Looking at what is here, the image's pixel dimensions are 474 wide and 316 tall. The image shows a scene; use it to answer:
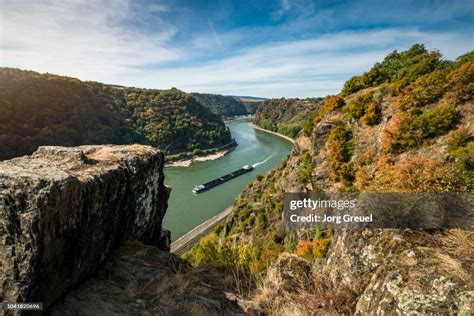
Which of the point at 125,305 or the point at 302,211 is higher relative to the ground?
the point at 125,305

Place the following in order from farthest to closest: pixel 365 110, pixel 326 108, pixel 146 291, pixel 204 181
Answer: pixel 204 181 → pixel 326 108 → pixel 365 110 → pixel 146 291

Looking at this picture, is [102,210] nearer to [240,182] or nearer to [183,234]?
[183,234]

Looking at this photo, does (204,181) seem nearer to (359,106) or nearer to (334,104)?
(334,104)

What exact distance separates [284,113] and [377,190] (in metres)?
152

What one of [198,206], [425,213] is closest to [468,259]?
[425,213]

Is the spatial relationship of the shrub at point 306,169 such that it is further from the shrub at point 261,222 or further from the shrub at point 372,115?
the shrub at point 261,222

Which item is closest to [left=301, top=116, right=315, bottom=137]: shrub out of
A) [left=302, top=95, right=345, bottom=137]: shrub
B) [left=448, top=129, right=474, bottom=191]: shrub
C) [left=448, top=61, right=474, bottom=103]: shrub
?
[left=302, top=95, right=345, bottom=137]: shrub

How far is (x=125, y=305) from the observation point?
5383mm

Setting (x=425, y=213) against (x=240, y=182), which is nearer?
(x=425, y=213)

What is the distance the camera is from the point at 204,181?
180 feet

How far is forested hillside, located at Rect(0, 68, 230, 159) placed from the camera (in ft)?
163

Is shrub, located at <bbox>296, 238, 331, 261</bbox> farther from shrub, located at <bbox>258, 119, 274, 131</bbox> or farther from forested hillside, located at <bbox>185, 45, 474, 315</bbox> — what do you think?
shrub, located at <bbox>258, 119, 274, 131</bbox>

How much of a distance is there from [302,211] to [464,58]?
49.5 ft

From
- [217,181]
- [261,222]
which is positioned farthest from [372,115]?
[217,181]
